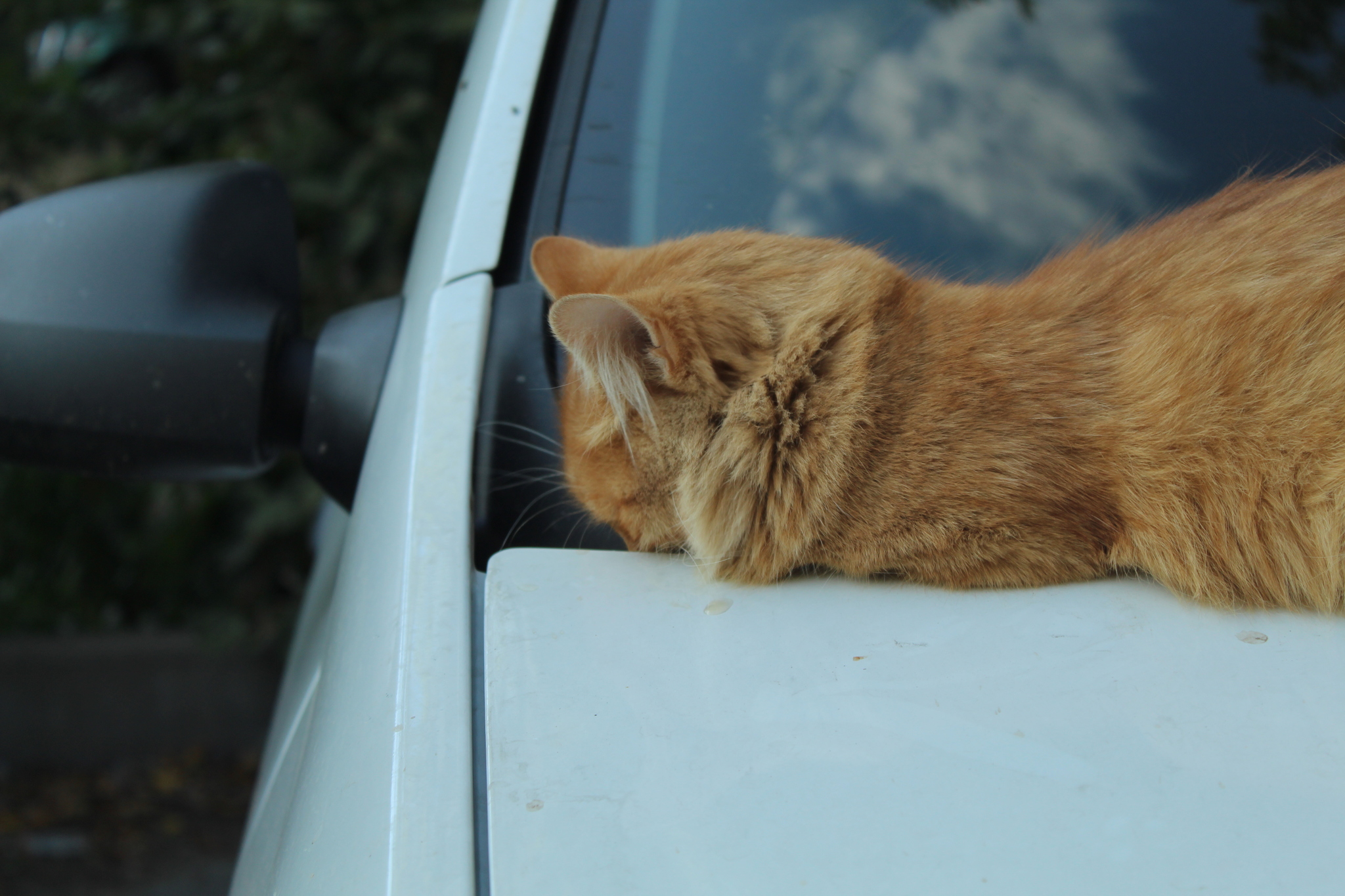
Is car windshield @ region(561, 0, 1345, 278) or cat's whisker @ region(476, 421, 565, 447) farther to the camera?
car windshield @ region(561, 0, 1345, 278)

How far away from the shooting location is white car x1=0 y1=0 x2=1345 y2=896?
70cm

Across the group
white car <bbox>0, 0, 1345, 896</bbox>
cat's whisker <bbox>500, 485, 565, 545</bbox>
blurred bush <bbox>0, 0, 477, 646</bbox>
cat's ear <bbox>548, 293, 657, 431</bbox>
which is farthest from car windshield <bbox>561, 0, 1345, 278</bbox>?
blurred bush <bbox>0, 0, 477, 646</bbox>

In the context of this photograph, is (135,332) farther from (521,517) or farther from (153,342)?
(521,517)

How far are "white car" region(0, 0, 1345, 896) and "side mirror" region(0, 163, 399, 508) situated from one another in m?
0.14

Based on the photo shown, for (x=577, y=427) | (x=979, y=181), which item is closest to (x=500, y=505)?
(x=577, y=427)

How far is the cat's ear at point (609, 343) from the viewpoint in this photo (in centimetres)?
115

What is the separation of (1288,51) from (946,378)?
2.61 feet

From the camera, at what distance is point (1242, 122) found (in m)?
1.42

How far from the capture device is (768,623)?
967mm

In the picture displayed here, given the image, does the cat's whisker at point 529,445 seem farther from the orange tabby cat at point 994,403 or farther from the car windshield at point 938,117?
the car windshield at point 938,117

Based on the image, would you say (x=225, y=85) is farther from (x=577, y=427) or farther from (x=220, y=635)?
(x=577, y=427)

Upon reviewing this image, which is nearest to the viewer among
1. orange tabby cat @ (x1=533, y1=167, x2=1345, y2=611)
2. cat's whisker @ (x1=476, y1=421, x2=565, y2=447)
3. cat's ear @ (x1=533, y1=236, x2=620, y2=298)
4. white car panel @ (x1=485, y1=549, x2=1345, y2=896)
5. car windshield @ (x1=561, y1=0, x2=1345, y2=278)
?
white car panel @ (x1=485, y1=549, x2=1345, y2=896)

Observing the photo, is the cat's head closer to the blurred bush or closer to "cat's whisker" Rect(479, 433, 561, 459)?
"cat's whisker" Rect(479, 433, 561, 459)

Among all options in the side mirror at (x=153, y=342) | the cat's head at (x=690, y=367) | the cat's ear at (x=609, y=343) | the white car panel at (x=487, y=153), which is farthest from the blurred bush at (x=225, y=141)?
the cat's ear at (x=609, y=343)
